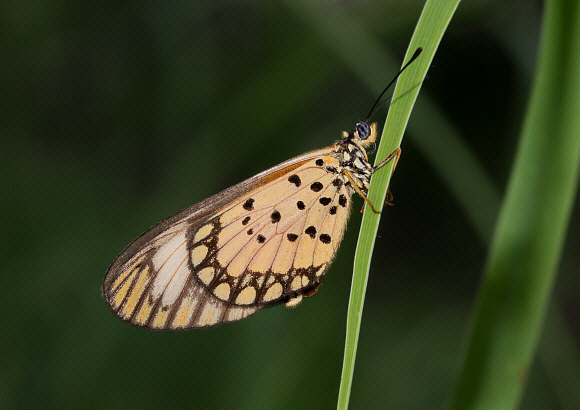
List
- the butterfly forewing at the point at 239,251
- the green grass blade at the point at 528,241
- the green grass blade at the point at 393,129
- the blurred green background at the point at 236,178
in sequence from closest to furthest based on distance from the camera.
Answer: the green grass blade at the point at 393,129
the green grass blade at the point at 528,241
the butterfly forewing at the point at 239,251
the blurred green background at the point at 236,178

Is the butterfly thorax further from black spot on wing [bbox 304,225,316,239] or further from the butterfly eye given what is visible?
black spot on wing [bbox 304,225,316,239]

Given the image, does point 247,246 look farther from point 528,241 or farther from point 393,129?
point 528,241

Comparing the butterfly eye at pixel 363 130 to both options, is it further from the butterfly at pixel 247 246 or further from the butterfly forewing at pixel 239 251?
the butterfly forewing at pixel 239 251

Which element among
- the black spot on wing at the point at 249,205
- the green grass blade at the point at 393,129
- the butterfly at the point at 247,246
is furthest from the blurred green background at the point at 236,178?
the green grass blade at the point at 393,129

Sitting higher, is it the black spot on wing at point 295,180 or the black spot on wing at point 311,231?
the black spot on wing at point 295,180

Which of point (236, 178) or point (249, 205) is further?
point (236, 178)

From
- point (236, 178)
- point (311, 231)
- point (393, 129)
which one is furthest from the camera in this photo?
point (236, 178)

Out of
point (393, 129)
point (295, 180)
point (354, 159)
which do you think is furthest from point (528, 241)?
point (295, 180)

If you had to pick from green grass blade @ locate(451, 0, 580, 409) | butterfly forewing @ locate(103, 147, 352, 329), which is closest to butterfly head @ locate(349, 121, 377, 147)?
butterfly forewing @ locate(103, 147, 352, 329)
